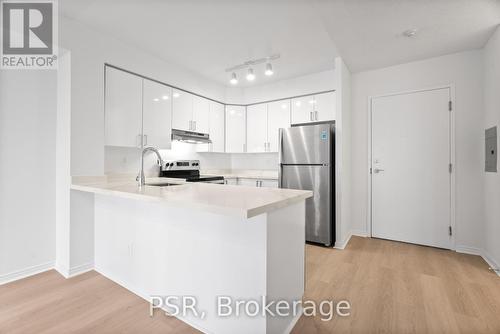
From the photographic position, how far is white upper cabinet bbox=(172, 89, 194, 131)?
3.32 metres

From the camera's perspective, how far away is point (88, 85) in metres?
2.32

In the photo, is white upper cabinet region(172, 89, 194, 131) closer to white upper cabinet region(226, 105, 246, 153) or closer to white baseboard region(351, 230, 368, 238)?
white upper cabinet region(226, 105, 246, 153)

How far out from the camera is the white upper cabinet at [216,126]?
13.1 feet

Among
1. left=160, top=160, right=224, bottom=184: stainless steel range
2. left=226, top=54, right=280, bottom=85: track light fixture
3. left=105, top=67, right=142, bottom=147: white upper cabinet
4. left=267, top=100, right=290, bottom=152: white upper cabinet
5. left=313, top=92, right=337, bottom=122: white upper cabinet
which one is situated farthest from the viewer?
left=267, top=100, right=290, bottom=152: white upper cabinet

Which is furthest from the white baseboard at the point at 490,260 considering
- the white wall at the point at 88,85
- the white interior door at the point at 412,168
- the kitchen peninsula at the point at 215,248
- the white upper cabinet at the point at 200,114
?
the white wall at the point at 88,85

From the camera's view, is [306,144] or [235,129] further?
[235,129]

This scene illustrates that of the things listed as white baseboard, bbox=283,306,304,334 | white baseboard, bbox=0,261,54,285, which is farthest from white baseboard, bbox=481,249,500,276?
white baseboard, bbox=0,261,54,285

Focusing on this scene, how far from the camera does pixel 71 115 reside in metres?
2.20

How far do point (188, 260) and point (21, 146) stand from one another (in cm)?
209

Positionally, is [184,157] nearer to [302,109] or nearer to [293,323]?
[302,109]

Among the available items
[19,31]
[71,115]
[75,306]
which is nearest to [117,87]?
[71,115]

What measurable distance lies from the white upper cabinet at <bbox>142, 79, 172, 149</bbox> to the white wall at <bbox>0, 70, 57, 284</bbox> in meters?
0.90

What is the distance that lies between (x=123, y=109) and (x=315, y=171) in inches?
99.6

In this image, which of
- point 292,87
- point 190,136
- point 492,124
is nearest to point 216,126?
point 190,136
